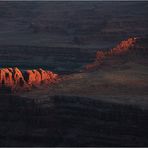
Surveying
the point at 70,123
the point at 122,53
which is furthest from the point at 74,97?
the point at 122,53

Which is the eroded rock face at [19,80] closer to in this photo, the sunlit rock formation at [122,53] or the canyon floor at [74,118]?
the canyon floor at [74,118]

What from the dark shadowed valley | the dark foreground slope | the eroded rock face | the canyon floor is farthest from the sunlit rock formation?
the dark foreground slope

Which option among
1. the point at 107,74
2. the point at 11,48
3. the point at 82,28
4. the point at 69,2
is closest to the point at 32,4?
the point at 69,2

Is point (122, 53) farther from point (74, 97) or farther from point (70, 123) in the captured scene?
point (70, 123)

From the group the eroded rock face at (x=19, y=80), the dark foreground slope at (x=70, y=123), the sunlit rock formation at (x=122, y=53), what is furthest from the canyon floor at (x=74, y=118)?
the sunlit rock formation at (x=122, y=53)

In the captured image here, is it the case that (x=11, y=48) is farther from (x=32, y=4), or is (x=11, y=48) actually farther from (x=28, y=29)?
(x=32, y=4)

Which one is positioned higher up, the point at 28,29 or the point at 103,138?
the point at 28,29
